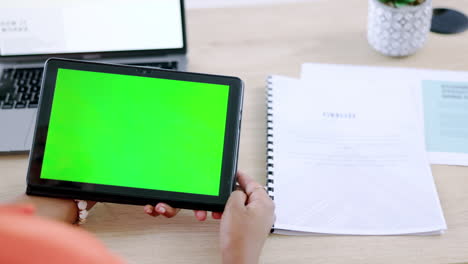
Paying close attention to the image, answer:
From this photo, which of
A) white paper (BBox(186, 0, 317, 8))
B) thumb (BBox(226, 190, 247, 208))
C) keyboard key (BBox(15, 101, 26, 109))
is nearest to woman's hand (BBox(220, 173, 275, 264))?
thumb (BBox(226, 190, 247, 208))

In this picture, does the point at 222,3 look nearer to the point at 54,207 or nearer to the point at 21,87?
the point at 21,87

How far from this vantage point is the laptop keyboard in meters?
0.99

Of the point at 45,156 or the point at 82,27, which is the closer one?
the point at 45,156

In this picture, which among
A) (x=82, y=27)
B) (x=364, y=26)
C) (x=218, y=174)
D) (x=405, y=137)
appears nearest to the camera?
(x=218, y=174)

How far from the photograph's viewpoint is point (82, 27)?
103 cm

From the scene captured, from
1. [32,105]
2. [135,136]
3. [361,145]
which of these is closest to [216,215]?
[135,136]

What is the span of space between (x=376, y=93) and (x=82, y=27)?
1.70 feet

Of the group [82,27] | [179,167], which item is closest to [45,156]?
[179,167]

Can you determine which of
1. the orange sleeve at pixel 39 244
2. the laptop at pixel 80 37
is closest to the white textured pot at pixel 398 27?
the laptop at pixel 80 37

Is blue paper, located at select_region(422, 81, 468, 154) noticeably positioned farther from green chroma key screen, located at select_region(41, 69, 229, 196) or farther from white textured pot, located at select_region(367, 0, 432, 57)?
green chroma key screen, located at select_region(41, 69, 229, 196)

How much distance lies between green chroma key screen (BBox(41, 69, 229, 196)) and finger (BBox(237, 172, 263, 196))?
0.05m

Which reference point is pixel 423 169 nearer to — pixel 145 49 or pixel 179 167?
pixel 179 167

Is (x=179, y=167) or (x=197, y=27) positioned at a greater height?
(x=197, y=27)

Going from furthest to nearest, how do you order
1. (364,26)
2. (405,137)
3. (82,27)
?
1. (364,26)
2. (82,27)
3. (405,137)
